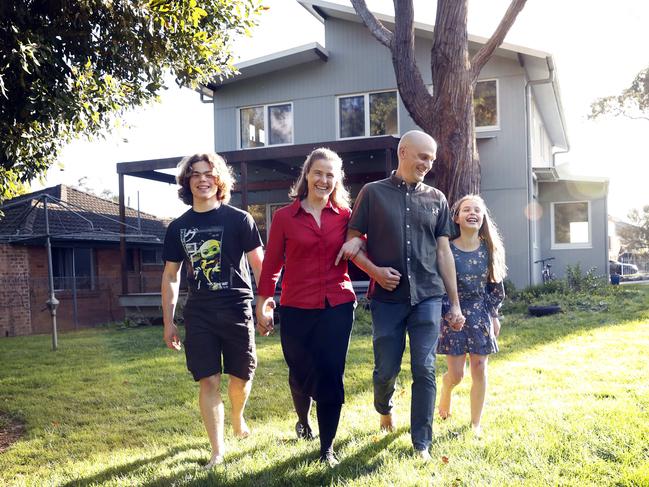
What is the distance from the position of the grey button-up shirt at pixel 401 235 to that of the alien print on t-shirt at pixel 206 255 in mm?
862

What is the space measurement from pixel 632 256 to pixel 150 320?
46173 mm

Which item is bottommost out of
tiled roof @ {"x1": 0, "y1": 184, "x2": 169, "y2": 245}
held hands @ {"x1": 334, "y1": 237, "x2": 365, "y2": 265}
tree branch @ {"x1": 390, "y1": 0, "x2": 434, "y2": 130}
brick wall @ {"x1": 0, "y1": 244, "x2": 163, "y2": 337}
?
brick wall @ {"x1": 0, "y1": 244, "x2": 163, "y2": 337}

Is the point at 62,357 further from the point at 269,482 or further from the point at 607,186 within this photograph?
the point at 607,186

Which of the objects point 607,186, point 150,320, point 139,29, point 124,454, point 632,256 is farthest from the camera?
point 632,256

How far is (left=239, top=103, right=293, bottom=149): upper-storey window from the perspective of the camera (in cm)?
1702

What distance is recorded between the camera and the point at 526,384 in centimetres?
577

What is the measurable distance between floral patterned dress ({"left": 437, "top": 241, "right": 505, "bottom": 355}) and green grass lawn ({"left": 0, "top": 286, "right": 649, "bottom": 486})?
1.83ft

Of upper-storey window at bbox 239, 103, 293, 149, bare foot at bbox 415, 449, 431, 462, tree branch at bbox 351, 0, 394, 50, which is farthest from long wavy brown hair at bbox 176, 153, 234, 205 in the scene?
upper-storey window at bbox 239, 103, 293, 149

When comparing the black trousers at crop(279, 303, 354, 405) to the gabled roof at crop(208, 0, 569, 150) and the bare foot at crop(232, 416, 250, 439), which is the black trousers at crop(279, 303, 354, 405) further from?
the gabled roof at crop(208, 0, 569, 150)

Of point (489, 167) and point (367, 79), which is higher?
point (367, 79)

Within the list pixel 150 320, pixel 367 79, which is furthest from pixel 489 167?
pixel 150 320

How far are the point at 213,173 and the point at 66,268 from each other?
663 inches

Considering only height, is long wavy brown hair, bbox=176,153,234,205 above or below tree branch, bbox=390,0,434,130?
below

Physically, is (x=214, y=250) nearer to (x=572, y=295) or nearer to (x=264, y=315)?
(x=264, y=315)
